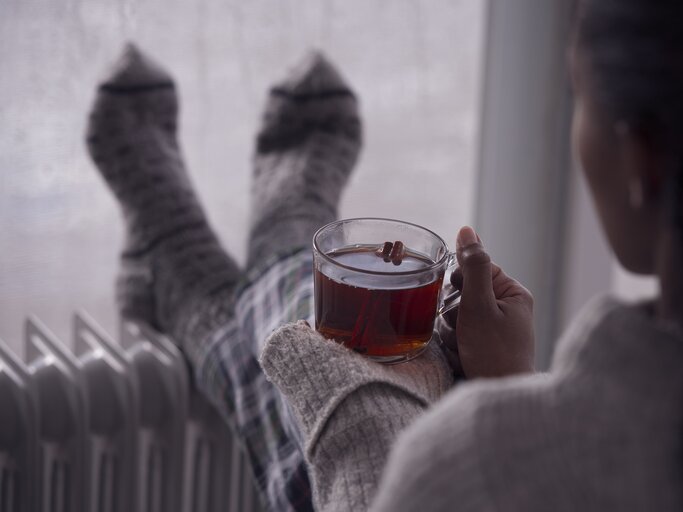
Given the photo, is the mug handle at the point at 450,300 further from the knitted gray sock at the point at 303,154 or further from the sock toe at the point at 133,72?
the sock toe at the point at 133,72

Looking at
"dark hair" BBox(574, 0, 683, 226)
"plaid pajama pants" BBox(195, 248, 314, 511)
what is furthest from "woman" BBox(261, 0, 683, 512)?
"plaid pajama pants" BBox(195, 248, 314, 511)

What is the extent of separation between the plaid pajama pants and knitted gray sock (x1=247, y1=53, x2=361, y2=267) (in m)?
0.14

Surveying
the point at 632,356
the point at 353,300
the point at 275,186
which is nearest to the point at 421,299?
the point at 353,300

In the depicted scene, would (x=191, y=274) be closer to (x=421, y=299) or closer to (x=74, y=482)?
(x=74, y=482)

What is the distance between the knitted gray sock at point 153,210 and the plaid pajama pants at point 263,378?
8 centimetres

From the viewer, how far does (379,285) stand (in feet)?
1.98

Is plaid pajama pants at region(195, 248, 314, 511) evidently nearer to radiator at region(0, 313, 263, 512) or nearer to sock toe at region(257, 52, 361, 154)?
radiator at region(0, 313, 263, 512)

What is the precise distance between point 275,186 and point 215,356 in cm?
27

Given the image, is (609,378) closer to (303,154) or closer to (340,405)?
(340,405)

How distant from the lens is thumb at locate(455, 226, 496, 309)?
63cm

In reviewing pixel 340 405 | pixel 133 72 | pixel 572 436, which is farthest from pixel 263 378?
pixel 572 436

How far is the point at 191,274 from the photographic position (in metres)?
1.13

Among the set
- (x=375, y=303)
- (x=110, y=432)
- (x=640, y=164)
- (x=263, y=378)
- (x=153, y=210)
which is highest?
(x=640, y=164)

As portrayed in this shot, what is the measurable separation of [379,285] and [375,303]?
0.01 m
